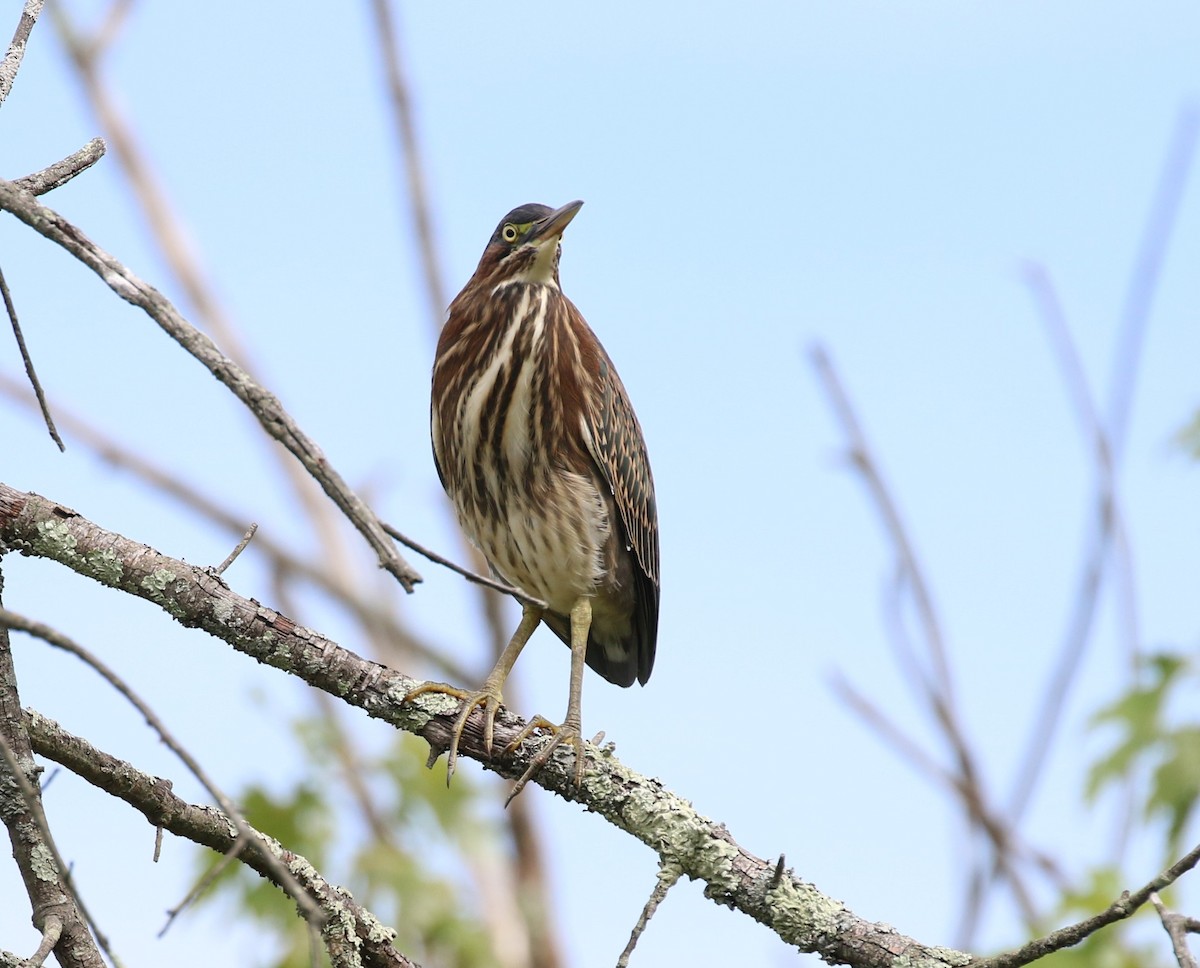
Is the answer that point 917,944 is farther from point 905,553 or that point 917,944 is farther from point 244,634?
point 905,553

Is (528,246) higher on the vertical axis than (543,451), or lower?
higher

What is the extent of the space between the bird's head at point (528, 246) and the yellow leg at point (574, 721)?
3.79 ft

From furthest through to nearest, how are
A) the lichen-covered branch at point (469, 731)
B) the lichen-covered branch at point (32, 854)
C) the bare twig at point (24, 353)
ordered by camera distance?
1. the lichen-covered branch at point (469, 731)
2. the lichen-covered branch at point (32, 854)
3. the bare twig at point (24, 353)

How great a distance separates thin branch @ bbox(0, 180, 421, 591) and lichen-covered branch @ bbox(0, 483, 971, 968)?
110 centimetres

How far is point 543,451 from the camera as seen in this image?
430 cm

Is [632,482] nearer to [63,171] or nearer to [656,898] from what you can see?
[656,898]

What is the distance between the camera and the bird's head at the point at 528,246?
4.49m

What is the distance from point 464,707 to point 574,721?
1.38 ft

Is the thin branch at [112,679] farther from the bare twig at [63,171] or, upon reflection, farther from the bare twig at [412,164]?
the bare twig at [412,164]

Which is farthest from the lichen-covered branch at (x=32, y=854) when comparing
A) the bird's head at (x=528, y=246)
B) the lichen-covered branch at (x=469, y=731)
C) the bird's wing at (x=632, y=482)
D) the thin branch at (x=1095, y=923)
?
the bird's head at (x=528, y=246)

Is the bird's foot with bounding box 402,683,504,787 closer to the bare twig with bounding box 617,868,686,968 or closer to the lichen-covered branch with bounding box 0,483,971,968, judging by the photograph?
the lichen-covered branch with bounding box 0,483,971,968

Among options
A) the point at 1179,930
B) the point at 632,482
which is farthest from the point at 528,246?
the point at 1179,930

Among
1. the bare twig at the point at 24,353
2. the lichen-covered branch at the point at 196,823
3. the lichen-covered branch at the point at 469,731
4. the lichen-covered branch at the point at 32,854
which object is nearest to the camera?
the bare twig at the point at 24,353

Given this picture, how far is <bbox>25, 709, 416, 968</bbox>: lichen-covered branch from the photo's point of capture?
257 cm
